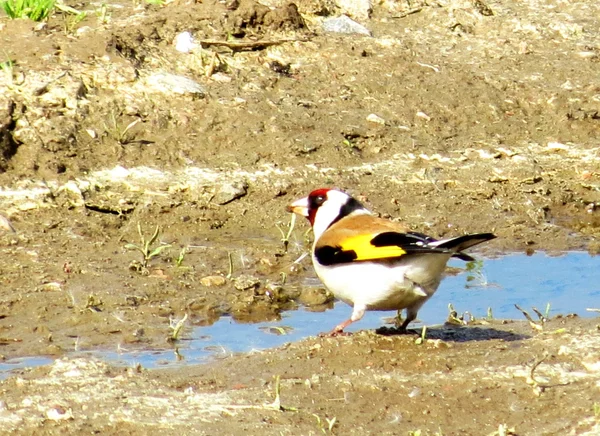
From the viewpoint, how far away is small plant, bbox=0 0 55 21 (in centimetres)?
941

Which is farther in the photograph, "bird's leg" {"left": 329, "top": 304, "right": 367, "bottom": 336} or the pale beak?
the pale beak

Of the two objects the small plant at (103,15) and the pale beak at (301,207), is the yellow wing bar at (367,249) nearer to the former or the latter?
the pale beak at (301,207)

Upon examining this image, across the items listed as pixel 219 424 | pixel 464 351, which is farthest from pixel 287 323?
pixel 219 424

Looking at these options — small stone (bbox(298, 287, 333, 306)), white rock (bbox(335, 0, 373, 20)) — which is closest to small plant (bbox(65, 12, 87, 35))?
white rock (bbox(335, 0, 373, 20))

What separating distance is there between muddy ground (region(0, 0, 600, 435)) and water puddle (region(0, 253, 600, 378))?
Result: 0.53 ft

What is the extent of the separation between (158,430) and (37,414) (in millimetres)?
551

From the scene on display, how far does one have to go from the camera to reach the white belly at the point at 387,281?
614cm

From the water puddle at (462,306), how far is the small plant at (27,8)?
3659 mm

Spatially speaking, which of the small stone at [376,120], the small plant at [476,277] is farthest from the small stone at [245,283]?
the small stone at [376,120]

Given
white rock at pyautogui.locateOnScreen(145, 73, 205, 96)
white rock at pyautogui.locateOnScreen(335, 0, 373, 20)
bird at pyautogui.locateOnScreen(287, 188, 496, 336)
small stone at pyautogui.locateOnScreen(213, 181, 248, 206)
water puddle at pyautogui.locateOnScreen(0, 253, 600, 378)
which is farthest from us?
white rock at pyautogui.locateOnScreen(335, 0, 373, 20)

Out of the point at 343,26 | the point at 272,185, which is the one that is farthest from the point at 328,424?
the point at 343,26

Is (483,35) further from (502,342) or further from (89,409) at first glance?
(89,409)

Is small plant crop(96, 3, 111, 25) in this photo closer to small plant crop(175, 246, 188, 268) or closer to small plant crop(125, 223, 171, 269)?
small plant crop(125, 223, 171, 269)

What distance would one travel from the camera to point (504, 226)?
8.59 metres
